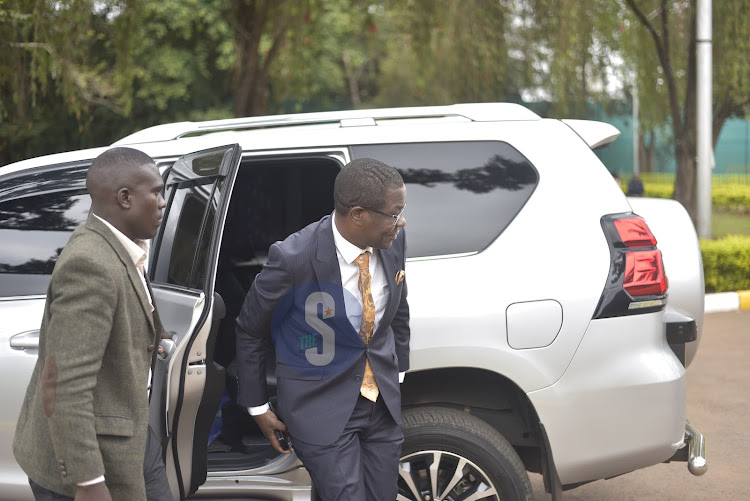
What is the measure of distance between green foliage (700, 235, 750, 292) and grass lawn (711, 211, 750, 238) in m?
6.80

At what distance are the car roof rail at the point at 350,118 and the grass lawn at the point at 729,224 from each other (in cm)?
1447

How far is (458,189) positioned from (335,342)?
0.92m

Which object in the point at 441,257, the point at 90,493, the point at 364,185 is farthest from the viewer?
the point at 441,257

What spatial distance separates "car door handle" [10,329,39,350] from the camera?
328cm

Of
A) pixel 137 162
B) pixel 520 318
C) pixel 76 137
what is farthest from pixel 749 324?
pixel 76 137

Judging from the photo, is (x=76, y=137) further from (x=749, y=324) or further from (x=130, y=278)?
(x=130, y=278)

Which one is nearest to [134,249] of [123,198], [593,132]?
[123,198]

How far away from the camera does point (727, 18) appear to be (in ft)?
41.2

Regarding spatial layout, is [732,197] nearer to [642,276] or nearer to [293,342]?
[642,276]

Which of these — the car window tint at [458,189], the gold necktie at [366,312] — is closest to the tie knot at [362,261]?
the gold necktie at [366,312]

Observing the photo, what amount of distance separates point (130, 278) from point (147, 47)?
21.6 m

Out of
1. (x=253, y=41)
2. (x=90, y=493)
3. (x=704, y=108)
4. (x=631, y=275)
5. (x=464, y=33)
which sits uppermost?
(x=253, y=41)

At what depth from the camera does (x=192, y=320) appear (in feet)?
9.28

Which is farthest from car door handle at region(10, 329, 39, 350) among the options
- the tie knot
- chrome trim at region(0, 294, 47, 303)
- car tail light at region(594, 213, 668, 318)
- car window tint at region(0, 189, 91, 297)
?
car tail light at region(594, 213, 668, 318)
